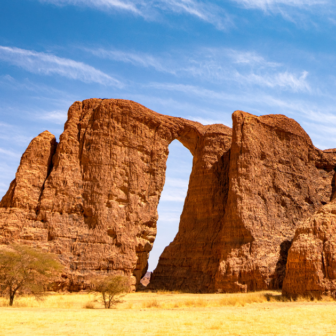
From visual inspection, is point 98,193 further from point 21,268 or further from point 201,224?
point 21,268

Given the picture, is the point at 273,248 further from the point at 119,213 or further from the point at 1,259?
the point at 1,259

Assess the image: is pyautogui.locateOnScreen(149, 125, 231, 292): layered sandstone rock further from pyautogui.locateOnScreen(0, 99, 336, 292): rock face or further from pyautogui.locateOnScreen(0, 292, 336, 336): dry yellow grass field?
A: pyautogui.locateOnScreen(0, 292, 336, 336): dry yellow grass field

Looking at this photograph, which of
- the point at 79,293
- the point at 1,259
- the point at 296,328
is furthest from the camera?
the point at 79,293

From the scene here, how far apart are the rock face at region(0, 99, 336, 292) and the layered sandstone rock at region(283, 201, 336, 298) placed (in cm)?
560

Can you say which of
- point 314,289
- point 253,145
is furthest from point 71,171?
point 314,289

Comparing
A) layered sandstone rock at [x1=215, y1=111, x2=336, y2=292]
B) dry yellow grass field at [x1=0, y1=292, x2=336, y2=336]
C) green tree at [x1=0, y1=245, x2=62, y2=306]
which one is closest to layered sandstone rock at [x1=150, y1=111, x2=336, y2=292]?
layered sandstone rock at [x1=215, y1=111, x2=336, y2=292]

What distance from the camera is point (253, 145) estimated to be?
110ft

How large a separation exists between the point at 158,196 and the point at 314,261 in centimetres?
1297

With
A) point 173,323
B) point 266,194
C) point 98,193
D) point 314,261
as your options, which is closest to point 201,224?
point 266,194

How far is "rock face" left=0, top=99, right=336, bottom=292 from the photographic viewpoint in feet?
89.8

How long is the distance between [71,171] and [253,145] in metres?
13.6

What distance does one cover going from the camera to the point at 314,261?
73.2 ft

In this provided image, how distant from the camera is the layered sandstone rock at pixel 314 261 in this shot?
21.9m

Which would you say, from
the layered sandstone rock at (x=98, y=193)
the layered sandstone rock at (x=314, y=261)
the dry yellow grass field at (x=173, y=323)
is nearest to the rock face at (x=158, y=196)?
the layered sandstone rock at (x=98, y=193)
